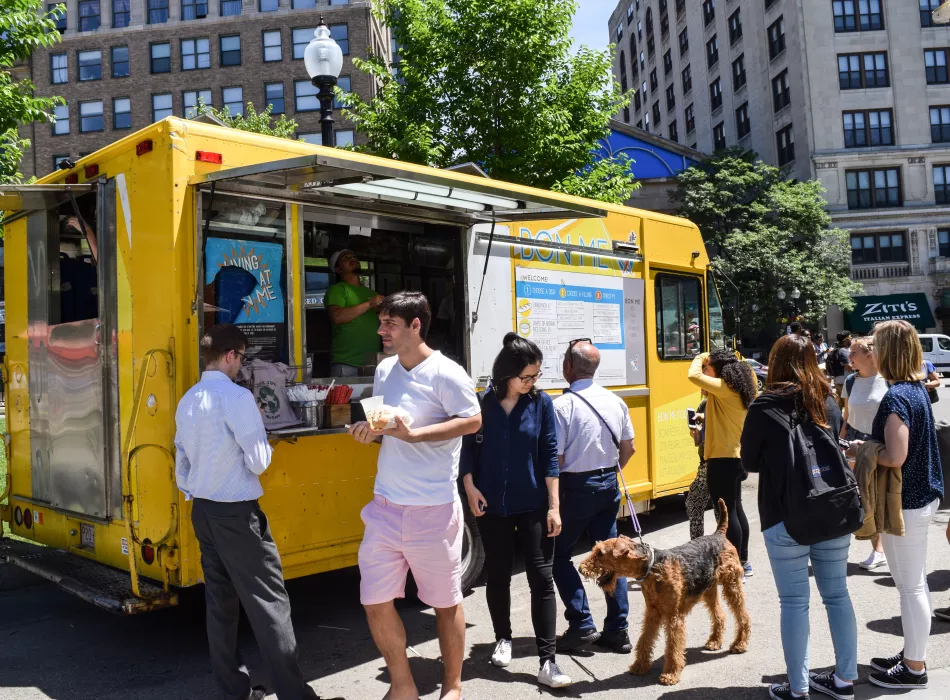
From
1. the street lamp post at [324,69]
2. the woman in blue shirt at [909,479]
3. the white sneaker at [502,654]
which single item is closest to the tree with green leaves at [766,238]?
the street lamp post at [324,69]

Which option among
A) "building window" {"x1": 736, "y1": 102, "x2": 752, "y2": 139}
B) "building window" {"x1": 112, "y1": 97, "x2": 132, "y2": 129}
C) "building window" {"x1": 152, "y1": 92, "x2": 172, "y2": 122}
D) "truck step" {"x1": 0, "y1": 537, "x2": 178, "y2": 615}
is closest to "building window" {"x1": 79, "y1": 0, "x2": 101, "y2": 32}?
"building window" {"x1": 112, "y1": 97, "x2": 132, "y2": 129}

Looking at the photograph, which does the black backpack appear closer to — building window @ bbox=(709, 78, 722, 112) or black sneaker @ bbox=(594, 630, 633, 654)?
black sneaker @ bbox=(594, 630, 633, 654)

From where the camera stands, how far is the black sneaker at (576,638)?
4.83 m

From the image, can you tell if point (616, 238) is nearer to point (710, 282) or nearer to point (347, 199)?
point (710, 282)

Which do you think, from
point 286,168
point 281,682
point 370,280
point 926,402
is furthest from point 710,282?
point 281,682

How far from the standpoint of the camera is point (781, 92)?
128 feet

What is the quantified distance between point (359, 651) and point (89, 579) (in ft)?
5.30

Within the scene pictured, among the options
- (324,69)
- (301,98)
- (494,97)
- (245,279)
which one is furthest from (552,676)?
(301,98)

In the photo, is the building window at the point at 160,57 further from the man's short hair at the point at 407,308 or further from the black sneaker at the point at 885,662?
the black sneaker at the point at 885,662

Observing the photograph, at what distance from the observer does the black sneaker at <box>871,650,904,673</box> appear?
4.24 metres

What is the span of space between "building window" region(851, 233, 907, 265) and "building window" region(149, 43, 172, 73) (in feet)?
114

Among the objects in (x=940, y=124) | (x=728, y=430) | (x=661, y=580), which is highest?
(x=940, y=124)

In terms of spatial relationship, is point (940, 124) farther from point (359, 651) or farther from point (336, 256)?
point (359, 651)

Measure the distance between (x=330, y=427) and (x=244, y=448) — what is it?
1222 millimetres
